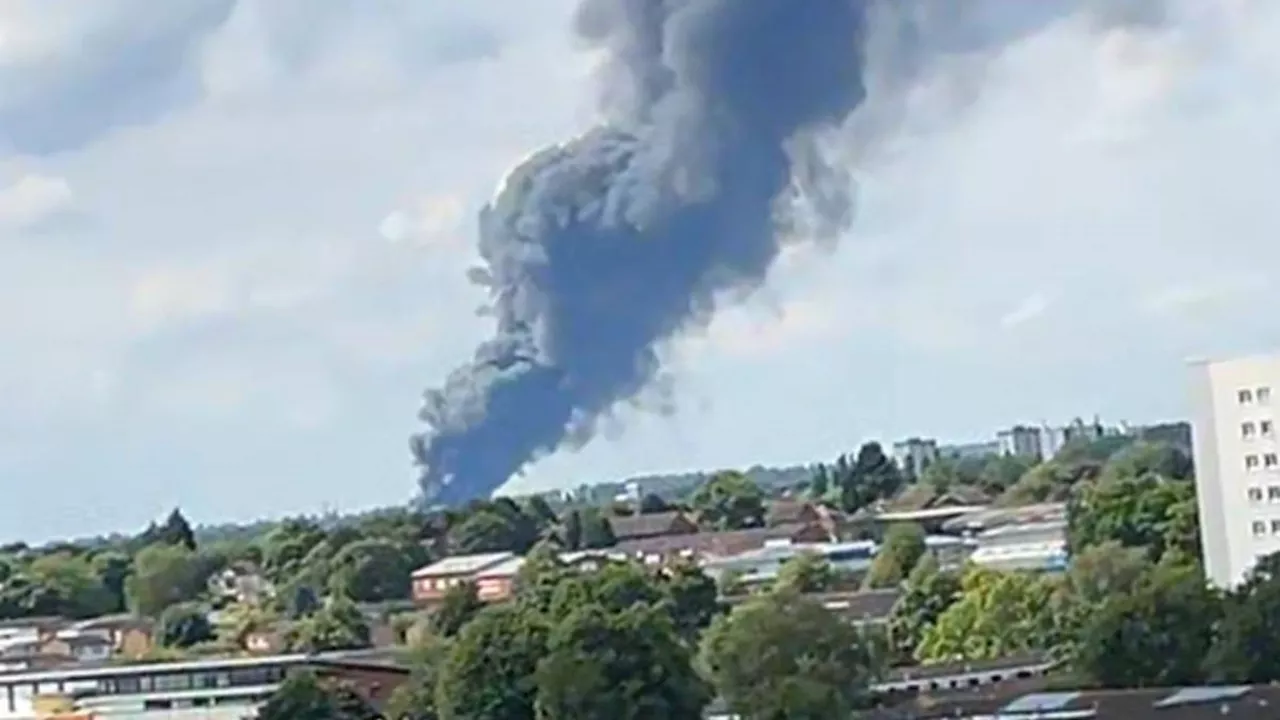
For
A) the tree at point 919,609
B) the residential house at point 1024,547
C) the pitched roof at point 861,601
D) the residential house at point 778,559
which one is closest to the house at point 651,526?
the residential house at point 778,559

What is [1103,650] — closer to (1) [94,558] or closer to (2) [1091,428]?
(1) [94,558]

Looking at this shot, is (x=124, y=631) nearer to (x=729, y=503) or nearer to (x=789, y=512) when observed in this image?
(x=789, y=512)

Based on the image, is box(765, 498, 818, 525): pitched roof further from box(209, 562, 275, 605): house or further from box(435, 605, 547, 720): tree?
box(435, 605, 547, 720): tree

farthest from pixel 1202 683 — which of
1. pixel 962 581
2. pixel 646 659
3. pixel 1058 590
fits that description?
pixel 962 581

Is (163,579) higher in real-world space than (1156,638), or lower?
higher

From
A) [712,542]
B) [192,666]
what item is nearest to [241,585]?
[712,542]

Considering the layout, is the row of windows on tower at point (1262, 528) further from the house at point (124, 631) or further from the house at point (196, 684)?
the house at point (124, 631)
